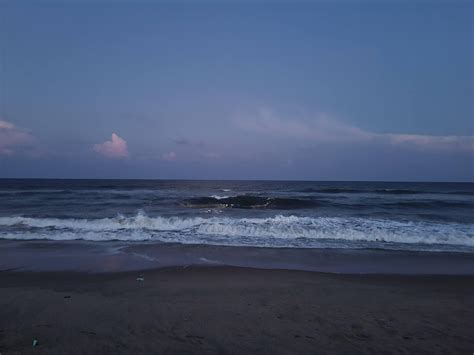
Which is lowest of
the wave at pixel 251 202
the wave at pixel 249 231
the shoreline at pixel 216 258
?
the shoreline at pixel 216 258

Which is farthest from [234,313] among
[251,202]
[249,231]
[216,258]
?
[251,202]

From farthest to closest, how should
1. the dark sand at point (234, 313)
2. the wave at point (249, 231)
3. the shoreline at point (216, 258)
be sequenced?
1. the wave at point (249, 231)
2. the shoreline at point (216, 258)
3. the dark sand at point (234, 313)

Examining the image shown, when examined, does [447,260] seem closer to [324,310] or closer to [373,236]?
[373,236]

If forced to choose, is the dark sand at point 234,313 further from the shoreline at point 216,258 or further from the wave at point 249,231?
the wave at point 249,231

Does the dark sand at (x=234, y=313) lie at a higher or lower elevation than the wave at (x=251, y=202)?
lower

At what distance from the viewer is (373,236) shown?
1145 cm

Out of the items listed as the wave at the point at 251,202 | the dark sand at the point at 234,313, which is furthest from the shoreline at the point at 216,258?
the wave at the point at 251,202

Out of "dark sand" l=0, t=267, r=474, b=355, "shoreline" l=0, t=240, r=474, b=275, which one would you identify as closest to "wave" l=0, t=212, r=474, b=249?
"shoreline" l=0, t=240, r=474, b=275

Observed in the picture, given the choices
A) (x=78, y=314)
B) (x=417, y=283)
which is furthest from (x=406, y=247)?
(x=78, y=314)

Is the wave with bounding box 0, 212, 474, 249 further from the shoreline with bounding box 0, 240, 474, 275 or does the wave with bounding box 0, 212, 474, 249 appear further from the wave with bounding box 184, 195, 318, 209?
the wave with bounding box 184, 195, 318, 209

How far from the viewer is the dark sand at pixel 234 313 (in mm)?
3604

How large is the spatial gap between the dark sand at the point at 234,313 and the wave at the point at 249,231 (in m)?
4.06

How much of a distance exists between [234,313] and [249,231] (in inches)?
305

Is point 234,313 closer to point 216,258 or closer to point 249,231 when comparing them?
point 216,258
